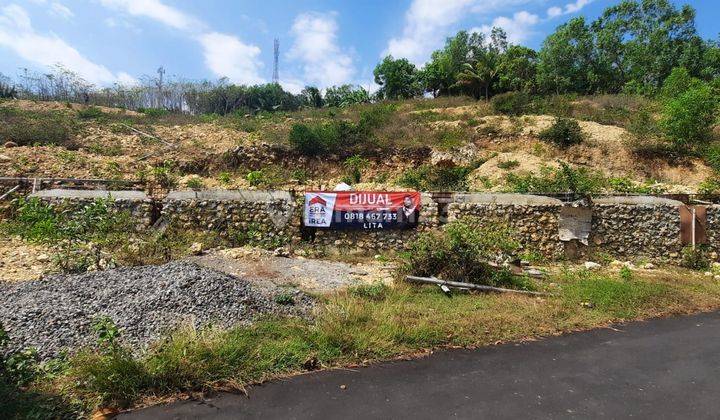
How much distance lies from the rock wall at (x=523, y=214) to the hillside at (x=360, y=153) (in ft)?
6.64

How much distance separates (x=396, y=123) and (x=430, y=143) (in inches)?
98.7

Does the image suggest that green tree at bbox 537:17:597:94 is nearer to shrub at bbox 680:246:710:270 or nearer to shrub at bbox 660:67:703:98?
shrub at bbox 660:67:703:98

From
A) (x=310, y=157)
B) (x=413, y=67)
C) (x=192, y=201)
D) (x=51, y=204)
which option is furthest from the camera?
(x=413, y=67)

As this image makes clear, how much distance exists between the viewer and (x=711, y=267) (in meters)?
10.1

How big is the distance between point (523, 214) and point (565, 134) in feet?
31.6

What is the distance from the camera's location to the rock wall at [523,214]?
1059cm

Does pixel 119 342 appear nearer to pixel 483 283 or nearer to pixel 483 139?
pixel 483 283

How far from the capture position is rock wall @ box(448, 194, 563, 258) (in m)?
10.6

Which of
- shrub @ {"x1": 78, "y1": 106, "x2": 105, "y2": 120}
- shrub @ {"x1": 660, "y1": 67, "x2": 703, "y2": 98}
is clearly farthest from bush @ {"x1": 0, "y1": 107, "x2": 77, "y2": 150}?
shrub @ {"x1": 660, "y1": 67, "x2": 703, "y2": 98}

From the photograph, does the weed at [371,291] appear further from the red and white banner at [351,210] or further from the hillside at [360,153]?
the hillside at [360,153]

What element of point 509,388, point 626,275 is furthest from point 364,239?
point 509,388

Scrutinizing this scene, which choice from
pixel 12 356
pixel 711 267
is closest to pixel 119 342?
pixel 12 356

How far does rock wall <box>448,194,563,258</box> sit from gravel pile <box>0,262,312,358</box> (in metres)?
6.02

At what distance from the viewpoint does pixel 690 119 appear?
1686 centimetres
